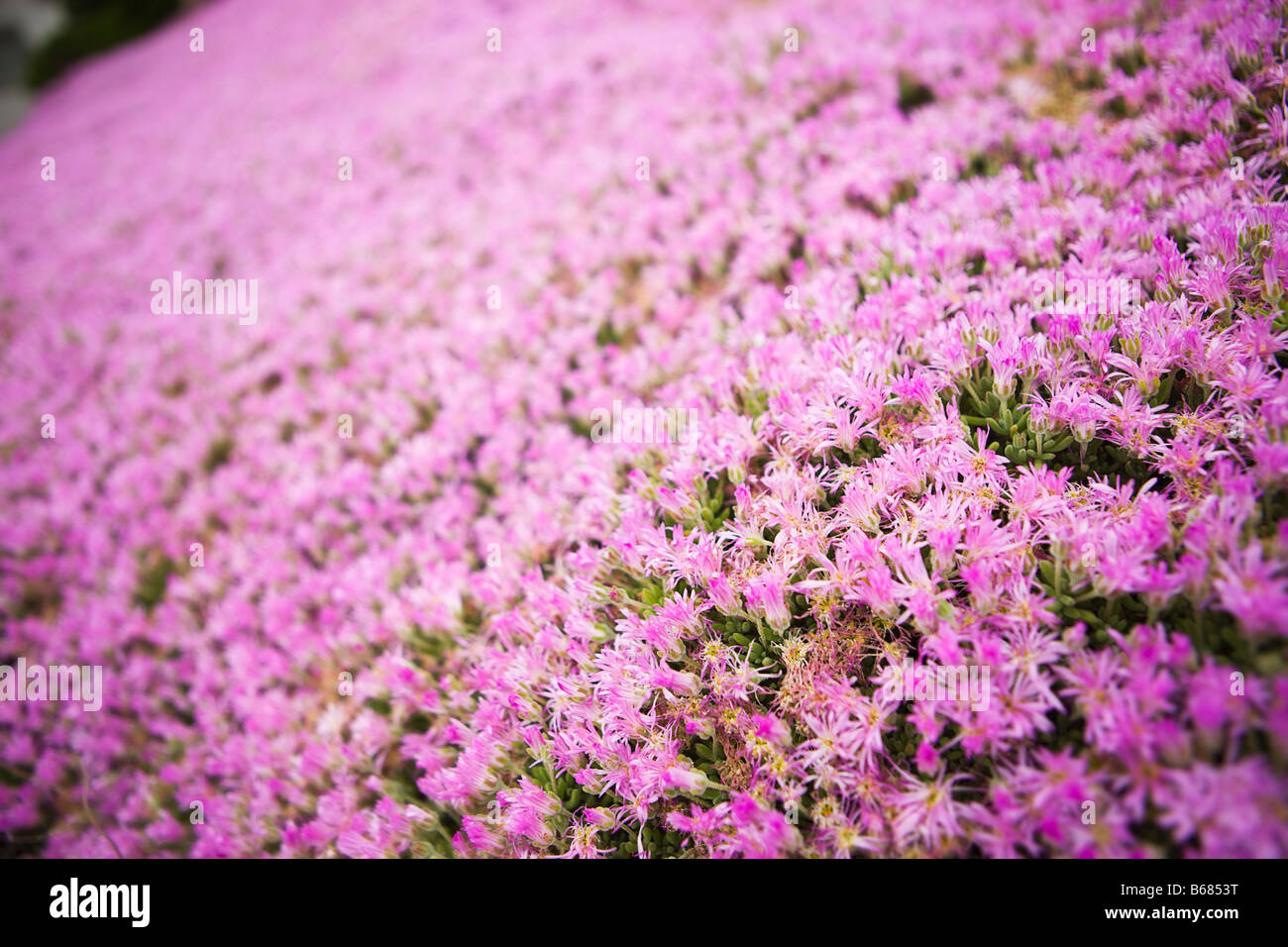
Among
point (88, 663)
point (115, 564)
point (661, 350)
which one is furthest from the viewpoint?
point (115, 564)

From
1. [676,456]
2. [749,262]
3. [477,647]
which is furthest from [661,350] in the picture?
[477,647]

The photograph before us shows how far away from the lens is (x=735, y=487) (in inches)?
Result: 109

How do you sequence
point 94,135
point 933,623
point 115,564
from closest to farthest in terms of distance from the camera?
1. point 933,623
2. point 115,564
3. point 94,135

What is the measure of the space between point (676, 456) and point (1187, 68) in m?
3.83

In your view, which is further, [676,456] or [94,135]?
[94,135]

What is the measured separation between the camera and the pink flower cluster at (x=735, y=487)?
196cm

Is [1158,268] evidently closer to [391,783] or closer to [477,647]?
[477,647]

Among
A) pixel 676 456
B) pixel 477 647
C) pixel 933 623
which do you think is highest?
pixel 676 456

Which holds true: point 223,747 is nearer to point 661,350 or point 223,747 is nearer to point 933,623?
point 661,350

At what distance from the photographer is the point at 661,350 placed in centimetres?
408

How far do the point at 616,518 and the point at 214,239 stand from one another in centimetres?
913

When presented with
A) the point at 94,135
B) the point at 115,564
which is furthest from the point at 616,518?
the point at 94,135

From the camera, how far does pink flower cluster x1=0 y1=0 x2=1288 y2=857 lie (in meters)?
1.96
